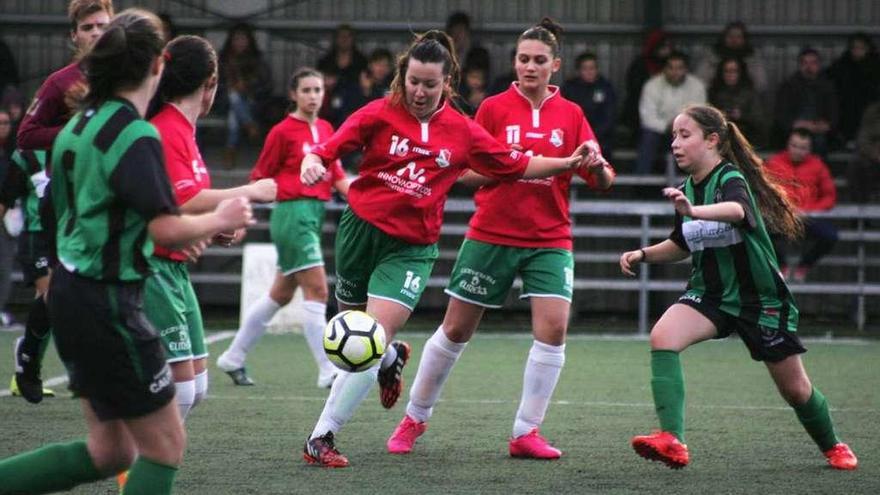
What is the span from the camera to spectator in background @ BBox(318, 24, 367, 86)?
53.4 feet

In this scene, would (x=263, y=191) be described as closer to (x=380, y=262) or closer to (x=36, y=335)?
(x=380, y=262)

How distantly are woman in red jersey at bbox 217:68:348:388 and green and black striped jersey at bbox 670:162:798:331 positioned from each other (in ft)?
12.4

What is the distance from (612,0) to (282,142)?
8.32 m

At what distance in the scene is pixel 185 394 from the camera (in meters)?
5.64

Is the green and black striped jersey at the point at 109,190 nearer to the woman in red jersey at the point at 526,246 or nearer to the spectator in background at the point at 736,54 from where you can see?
Result: the woman in red jersey at the point at 526,246

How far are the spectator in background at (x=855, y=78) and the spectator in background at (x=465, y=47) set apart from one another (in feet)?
12.7

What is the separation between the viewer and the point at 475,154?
23.1ft

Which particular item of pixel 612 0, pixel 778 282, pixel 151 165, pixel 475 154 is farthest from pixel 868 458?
pixel 612 0

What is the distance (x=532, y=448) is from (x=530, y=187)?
1316 millimetres

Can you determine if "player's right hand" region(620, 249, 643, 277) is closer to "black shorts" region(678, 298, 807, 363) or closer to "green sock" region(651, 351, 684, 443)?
"black shorts" region(678, 298, 807, 363)

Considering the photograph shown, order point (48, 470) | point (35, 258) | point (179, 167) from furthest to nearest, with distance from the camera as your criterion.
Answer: point (35, 258)
point (179, 167)
point (48, 470)

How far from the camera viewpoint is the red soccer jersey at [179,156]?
539 centimetres

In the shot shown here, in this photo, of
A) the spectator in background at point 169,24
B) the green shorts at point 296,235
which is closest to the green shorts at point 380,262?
the green shorts at point 296,235

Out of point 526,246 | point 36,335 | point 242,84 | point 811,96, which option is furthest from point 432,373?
point 811,96
